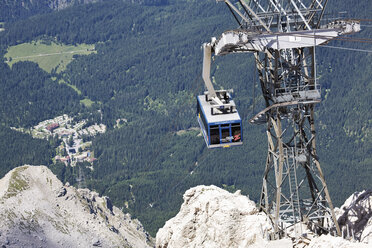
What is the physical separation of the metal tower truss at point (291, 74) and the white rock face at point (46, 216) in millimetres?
78005

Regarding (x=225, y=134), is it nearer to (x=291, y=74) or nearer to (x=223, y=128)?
(x=223, y=128)

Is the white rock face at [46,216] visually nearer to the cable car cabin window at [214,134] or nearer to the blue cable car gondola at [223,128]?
the blue cable car gondola at [223,128]

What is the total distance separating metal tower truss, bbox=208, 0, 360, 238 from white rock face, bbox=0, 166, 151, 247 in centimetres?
7801

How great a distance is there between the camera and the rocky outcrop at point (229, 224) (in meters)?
95.6

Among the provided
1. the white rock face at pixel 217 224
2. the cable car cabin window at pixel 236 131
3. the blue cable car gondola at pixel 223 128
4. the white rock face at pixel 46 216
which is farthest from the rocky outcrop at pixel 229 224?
the white rock face at pixel 46 216

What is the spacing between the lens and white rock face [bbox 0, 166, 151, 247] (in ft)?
562

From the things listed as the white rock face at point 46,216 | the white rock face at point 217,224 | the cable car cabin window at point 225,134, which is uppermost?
the cable car cabin window at point 225,134

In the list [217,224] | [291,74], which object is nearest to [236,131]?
[291,74]

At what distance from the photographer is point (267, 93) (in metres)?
102

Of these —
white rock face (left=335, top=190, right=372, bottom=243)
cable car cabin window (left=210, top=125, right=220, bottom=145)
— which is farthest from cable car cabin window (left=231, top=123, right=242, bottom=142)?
white rock face (left=335, top=190, right=372, bottom=243)

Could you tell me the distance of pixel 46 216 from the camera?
181375 millimetres

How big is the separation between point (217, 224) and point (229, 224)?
5.07ft

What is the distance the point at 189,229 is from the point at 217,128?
12.3 m

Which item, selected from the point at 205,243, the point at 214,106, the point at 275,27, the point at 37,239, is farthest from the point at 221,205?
the point at 37,239
